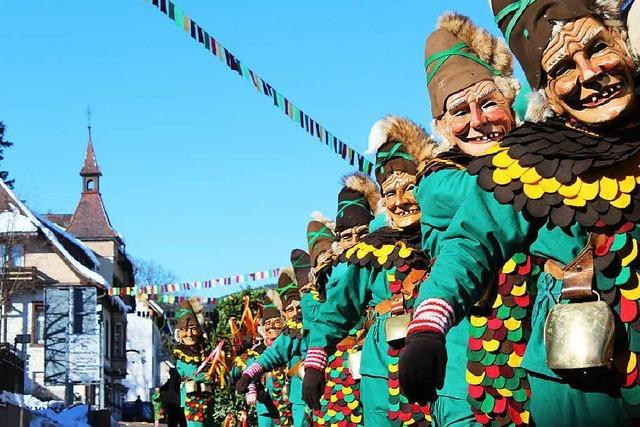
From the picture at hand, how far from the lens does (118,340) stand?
244 feet

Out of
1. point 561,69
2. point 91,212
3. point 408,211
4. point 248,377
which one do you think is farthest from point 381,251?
point 91,212

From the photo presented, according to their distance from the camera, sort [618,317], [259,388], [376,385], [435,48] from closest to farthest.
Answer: [618,317] < [435,48] < [376,385] < [259,388]

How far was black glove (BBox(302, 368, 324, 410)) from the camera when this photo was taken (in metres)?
7.46

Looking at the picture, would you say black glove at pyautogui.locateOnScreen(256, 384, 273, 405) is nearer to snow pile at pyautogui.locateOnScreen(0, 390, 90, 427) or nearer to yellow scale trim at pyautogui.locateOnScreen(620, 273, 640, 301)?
snow pile at pyautogui.locateOnScreen(0, 390, 90, 427)

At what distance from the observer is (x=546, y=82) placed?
3973mm

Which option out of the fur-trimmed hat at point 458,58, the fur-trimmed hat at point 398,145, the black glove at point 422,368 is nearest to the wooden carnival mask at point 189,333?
the fur-trimmed hat at point 398,145

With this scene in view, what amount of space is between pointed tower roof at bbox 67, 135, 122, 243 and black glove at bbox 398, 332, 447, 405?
253ft

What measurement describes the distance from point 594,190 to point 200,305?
1829 centimetres

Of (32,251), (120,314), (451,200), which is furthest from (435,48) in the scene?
(120,314)

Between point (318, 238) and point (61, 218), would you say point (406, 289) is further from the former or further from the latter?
point (61, 218)

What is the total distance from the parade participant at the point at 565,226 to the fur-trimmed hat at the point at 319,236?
7538mm

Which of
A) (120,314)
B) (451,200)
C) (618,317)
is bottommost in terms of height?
(618,317)

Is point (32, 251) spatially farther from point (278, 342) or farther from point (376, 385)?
point (376, 385)

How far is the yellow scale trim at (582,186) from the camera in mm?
3691
